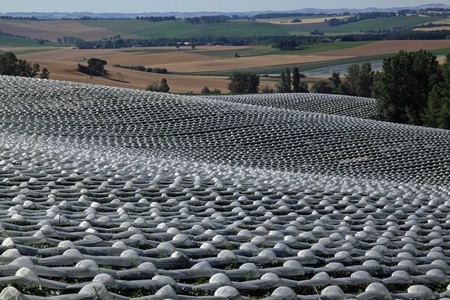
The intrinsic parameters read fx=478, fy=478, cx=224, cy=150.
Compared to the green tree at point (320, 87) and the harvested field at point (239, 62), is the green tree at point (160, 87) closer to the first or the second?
the harvested field at point (239, 62)

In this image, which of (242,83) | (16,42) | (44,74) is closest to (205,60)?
(242,83)

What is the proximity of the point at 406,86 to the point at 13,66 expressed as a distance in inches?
2428

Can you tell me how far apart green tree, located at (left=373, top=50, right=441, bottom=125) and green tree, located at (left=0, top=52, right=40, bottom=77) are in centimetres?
5875

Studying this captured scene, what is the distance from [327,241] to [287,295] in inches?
103

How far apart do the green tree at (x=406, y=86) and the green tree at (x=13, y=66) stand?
2313 inches

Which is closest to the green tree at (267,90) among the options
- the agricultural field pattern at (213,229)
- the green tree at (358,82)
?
the green tree at (358,82)

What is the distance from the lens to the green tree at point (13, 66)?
3068 inches

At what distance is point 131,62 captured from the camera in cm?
→ 11831

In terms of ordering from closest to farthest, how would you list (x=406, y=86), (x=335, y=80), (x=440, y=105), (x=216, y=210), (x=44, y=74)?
(x=216, y=210)
(x=440, y=105)
(x=406, y=86)
(x=44, y=74)
(x=335, y=80)

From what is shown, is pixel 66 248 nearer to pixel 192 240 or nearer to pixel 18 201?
pixel 192 240

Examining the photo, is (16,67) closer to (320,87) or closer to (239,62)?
(320,87)

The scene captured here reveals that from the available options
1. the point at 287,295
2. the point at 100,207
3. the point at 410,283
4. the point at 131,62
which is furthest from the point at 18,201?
the point at 131,62

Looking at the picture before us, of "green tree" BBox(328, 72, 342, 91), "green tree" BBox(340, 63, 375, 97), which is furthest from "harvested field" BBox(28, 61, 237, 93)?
"green tree" BBox(340, 63, 375, 97)

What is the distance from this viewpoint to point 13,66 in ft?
259
